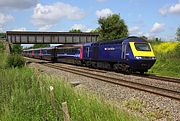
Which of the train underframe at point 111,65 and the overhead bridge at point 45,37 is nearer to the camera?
the train underframe at point 111,65

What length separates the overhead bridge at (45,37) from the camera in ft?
245

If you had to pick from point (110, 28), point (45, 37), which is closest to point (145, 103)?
point (110, 28)

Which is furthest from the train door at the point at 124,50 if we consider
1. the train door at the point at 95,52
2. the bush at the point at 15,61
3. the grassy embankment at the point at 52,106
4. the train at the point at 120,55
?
the grassy embankment at the point at 52,106

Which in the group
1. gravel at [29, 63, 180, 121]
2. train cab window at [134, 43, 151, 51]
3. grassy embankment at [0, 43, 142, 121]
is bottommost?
gravel at [29, 63, 180, 121]

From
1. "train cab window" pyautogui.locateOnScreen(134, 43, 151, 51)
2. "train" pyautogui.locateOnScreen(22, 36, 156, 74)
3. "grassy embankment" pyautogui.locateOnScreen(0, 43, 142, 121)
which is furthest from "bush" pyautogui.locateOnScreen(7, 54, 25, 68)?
"grassy embankment" pyautogui.locateOnScreen(0, 43, 142, 121)

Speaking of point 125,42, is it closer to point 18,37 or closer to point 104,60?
point 104,60

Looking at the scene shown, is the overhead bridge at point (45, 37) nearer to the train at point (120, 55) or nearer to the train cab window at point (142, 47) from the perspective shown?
the train at point (120, 55)

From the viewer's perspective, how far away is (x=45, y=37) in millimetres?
79000

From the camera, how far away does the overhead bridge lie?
7475cm

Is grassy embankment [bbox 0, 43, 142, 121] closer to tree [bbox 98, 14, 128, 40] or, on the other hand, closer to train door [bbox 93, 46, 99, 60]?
train door [bbox 93, 46, 99, 60]

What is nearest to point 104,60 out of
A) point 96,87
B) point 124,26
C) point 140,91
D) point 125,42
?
point 125,42

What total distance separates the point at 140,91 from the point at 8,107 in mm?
7489

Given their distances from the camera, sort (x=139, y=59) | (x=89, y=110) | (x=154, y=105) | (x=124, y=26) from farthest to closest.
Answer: (x=124, y=26), (x=139, y=59), (x=154, y=105), (x=89, y=110)

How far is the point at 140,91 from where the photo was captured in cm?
1555
